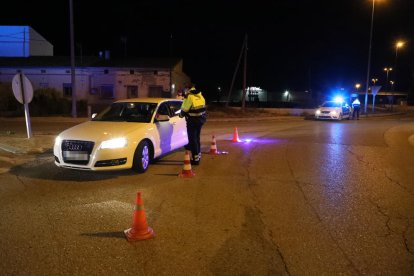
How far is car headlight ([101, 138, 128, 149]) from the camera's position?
24.7 ft

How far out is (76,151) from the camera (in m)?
7.57

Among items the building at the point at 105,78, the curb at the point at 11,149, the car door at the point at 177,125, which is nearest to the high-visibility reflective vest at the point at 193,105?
the car door at the point at 177,125

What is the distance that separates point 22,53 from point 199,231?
147ft

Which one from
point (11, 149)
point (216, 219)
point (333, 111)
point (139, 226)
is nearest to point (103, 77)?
point (333, 111)

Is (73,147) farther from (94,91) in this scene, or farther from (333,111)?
(94,91)

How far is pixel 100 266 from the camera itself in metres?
3.99

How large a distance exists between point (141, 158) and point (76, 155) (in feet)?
4.18

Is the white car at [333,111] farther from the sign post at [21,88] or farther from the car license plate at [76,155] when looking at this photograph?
the car license plate at [76,155]

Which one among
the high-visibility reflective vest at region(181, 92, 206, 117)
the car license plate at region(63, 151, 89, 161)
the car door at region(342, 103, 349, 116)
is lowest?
the car license plate at region(63, 151, 89, 161)

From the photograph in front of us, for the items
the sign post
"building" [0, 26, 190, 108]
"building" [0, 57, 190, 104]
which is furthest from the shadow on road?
"building" [0, 57, 190, 104]

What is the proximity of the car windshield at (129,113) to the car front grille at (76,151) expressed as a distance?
1.55m

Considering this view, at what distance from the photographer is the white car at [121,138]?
7523 millimetres

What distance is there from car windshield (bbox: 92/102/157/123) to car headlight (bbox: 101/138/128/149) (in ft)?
3.99

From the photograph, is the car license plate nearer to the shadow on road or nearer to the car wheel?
the car wheel
